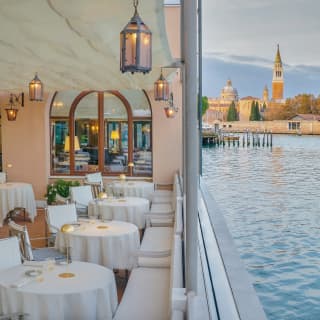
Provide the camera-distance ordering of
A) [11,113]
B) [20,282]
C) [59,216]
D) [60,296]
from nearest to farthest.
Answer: [60,296] → [20,282] → [59,216] → [11,113]

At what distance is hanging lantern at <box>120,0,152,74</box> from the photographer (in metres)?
3.00

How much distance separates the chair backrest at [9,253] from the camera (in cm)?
406

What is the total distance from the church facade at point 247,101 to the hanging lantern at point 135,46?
1.68 meters

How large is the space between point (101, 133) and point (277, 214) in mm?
4336

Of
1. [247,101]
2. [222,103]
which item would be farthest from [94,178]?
[247,101]

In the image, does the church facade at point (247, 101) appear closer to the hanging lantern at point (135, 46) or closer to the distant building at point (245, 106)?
the distant building at point (245, 106)

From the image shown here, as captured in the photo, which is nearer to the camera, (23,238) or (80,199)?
(23,238)

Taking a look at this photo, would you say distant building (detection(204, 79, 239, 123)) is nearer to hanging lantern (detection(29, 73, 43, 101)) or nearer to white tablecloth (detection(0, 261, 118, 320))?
hanging lantern (detection(29, 73, 43, 101))

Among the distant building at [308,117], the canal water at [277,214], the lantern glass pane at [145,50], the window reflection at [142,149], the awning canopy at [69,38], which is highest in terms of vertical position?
the awning canopy at [69,38]

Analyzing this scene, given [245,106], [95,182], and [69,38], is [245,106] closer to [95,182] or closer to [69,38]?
[69,38]

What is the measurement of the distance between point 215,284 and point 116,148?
26.9ft

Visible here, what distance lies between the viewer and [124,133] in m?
10.4

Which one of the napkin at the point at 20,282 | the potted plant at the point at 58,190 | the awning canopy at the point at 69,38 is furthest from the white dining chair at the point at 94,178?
the napkin at the point at 20,282

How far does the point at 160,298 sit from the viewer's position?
3.78 metres
